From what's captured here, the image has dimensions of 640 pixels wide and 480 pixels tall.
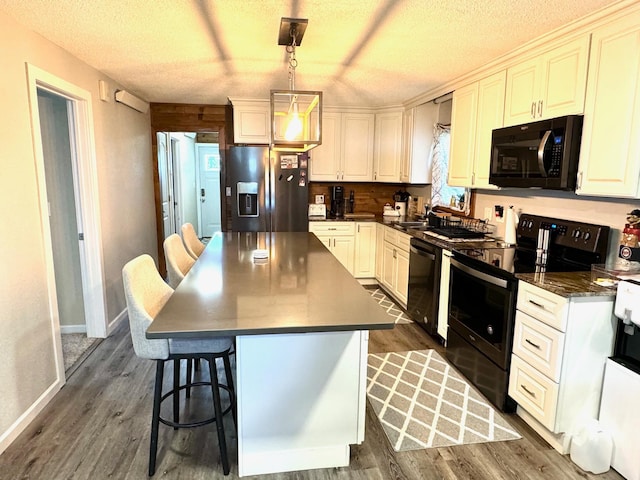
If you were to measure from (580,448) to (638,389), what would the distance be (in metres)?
0.41

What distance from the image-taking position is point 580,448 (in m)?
1.97

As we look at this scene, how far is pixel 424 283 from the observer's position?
3.56 m

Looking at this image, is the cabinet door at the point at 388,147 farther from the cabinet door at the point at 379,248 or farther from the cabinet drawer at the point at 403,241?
the cabinet drawer at the point at 403,241

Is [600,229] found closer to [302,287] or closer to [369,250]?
[302,287]

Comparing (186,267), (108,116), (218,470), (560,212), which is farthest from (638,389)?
(108,116)

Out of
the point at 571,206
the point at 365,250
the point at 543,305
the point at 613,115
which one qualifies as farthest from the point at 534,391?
the point at 365,250

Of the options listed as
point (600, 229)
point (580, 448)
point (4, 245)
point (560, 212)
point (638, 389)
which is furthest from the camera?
point (560, 212)

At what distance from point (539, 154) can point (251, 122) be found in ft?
11.3

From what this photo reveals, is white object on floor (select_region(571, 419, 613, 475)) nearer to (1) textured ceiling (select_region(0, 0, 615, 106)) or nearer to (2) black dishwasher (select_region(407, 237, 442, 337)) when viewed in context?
(2) black dishwasher (select_region(407, 237, 442, 337))

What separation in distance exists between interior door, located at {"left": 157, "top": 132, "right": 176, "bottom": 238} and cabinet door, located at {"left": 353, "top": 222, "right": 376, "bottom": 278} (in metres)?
2.68

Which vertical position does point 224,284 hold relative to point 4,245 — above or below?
below

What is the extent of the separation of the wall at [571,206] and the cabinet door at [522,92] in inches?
23.6

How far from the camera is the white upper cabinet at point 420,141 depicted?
464 centimetres

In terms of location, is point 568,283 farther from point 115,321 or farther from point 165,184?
point 165,184
